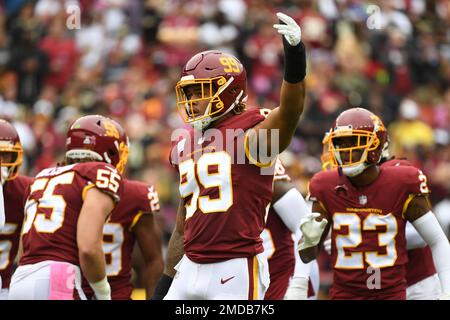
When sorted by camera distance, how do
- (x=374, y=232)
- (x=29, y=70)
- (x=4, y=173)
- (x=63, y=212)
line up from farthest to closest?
(x=29, y=70)
(x=4, y=173)
(x=374, y=232)
(x=63, y=212)

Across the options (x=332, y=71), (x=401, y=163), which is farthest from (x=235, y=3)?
(x=401, y=163)

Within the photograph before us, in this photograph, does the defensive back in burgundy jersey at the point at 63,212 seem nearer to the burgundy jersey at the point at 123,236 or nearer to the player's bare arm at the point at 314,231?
the burgundy jersey at the point at 123,236

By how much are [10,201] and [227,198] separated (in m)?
2.12

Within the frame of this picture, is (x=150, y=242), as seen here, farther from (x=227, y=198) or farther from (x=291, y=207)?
(x=227, y=198)

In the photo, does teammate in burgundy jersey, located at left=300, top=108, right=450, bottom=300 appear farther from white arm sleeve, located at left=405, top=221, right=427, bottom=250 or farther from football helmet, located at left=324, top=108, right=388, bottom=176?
white arm sleeve, located at left=405, top=221, right=427, bottom=250


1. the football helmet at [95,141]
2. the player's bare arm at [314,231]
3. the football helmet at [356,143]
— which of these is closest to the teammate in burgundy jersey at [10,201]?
the football helmet at [95,141]

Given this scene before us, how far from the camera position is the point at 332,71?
1370 centimetres

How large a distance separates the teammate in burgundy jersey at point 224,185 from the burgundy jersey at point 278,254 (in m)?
1.65

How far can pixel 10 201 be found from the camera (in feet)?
21.4

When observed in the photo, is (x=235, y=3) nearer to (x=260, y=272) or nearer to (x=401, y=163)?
(x=401, y=163)

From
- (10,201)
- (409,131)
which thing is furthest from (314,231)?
(409,131)

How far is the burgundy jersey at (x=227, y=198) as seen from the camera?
4977 millimetres

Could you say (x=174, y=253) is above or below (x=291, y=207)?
below

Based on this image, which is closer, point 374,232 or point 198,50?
point 374,232
